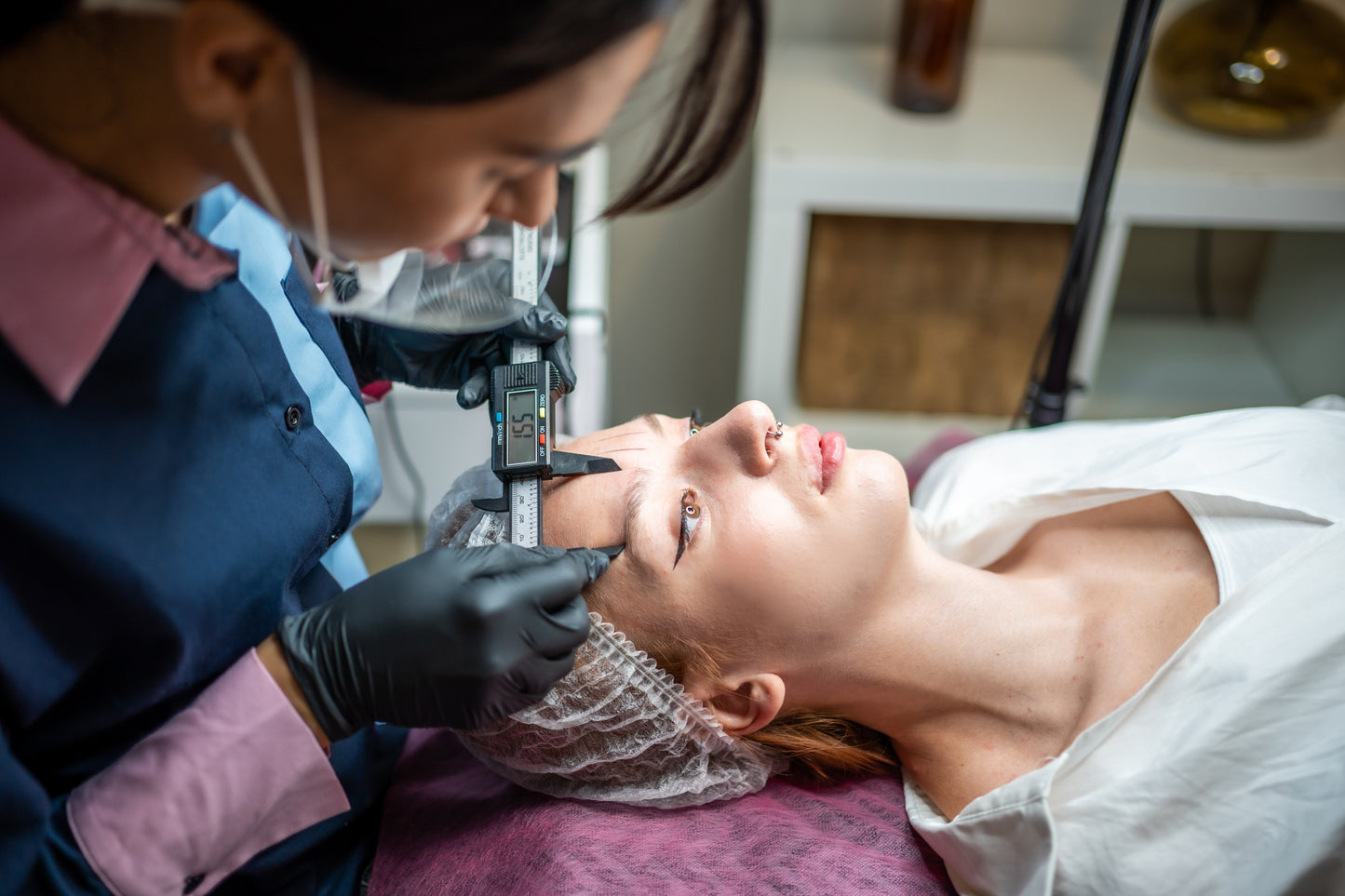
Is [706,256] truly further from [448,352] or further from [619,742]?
[619,742]

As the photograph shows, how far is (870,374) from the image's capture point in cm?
200

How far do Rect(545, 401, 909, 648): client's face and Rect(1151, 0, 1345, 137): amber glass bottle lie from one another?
1.26 metres

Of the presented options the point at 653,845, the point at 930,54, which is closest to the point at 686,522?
the point at 653,845

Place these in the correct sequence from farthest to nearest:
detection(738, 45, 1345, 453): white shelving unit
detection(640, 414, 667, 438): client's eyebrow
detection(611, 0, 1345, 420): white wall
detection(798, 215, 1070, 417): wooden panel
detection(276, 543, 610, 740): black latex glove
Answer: detection(611, 0, 1345, 420): white wall
detection(798, 215, 1070, 417): wooden panel
detection(738, 45, 1345, 453): white shelving unit
detection(640, 414, 667, 438): client's eyebrow
detection(276, 543, 610, 740): black latex glove

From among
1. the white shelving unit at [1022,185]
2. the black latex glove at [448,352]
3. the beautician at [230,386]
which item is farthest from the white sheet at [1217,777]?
the white shelving unit at [1022,185]

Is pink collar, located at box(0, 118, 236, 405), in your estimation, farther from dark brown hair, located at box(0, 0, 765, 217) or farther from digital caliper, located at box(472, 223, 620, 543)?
digital caliper, located at box(472, 223, 620, 543)

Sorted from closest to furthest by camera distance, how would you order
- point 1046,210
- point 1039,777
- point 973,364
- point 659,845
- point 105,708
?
point 105,708
point 1039,777
point 659,845
point 1046,210
point 973,364

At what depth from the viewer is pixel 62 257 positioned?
0.67 meters

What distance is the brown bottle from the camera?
5.84 feet

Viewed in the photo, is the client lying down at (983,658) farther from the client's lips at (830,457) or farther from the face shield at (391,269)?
the face shield at (391,269)

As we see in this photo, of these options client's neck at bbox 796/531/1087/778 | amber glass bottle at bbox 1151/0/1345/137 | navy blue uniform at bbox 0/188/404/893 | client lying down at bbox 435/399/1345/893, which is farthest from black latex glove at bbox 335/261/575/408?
amber glass bottle at bbox 1151/0/1345/137

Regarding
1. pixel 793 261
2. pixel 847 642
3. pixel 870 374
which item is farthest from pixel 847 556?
pixel 870 374

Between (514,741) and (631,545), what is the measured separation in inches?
9.9

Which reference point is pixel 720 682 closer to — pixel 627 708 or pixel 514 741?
pixel 627 708
